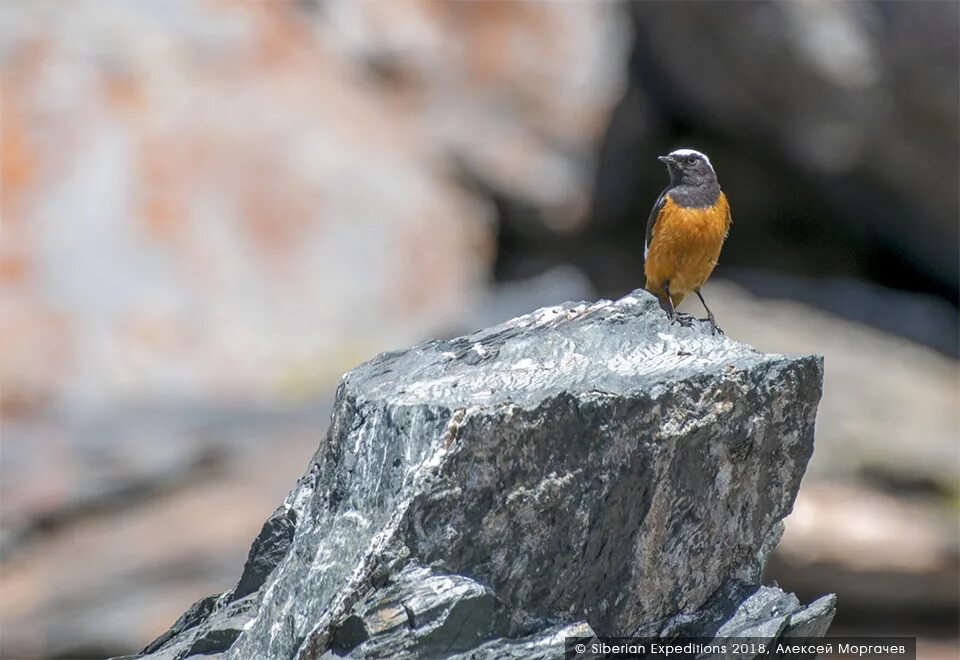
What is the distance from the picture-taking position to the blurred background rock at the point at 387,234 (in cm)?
1195

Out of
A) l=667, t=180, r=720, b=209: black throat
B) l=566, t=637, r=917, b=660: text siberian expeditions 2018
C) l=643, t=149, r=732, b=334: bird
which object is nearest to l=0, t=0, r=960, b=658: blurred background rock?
l=643, t=149, r=732, b=334: bird

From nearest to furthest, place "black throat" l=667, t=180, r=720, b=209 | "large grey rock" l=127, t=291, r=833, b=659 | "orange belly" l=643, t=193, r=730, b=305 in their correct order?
"large grey rock" l=127, t=291, r=833, b=659, "orange belly" l=643, t=193, r=730, b=305, "black throat" l=667, t=180, r=720, b=209

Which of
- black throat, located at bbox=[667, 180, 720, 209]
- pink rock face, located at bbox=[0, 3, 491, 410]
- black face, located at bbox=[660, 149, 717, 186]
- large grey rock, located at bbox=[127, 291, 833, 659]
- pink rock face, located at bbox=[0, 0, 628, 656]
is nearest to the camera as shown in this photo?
large grey rock, located at bbox=[127, 291, 833, 659]

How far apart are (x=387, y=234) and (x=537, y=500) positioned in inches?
478

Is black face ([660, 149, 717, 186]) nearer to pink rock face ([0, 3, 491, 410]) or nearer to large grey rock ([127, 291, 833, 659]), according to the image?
large grey rock ([127, 291, 833, 659])

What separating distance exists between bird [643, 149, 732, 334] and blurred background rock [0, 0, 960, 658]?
498cm

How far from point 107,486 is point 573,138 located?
7.69 meters

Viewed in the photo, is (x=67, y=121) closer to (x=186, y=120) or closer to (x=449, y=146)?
(x=186, y=120)

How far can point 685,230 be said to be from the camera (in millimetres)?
6793

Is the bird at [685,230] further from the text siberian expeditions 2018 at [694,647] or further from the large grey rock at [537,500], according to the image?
the text siberian expeditions 2018 at [694,647]

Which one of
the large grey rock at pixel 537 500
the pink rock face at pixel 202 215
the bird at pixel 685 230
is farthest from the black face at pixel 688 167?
the pink rock face at pixel 202 215

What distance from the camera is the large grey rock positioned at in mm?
4277

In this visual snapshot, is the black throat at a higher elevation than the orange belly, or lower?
higher

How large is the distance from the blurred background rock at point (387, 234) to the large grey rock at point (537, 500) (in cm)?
682
